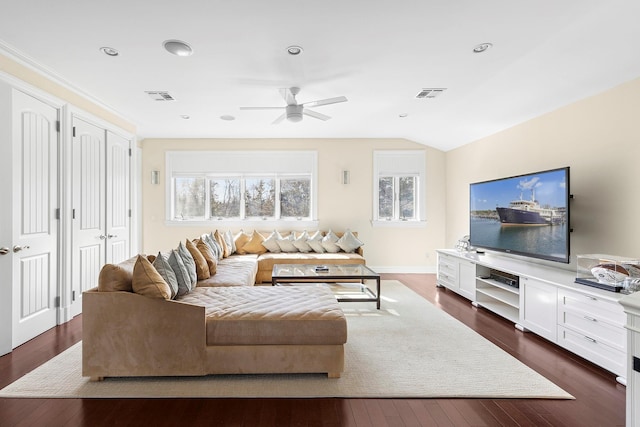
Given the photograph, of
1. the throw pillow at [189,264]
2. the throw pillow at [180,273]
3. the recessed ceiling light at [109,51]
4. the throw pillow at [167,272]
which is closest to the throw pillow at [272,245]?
the throw pillow at [189,264]

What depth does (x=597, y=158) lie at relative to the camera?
10.3 feet

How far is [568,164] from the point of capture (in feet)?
11.4

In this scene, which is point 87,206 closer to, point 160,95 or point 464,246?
point 160,95

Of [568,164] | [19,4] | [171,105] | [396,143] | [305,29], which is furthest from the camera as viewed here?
[396,143]

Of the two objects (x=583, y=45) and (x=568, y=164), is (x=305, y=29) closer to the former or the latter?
(x=583, y=45)

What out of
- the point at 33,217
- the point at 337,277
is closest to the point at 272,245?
the point at 337,277

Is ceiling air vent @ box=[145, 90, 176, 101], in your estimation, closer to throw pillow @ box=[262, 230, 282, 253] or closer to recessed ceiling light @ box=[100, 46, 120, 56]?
recessed ceiling light @ box=[100, 46, 120, 56]

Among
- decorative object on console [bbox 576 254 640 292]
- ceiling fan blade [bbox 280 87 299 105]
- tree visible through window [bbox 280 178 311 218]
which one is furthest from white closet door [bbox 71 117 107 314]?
decorative object on console [bbox 576 254 640 292]

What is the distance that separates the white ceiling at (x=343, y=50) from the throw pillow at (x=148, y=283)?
6.17 feet

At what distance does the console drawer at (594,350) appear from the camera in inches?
89.9

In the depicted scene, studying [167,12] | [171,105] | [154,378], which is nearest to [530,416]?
[154,378]

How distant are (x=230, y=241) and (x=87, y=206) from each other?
7.43ft

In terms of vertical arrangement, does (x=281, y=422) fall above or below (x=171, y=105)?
below

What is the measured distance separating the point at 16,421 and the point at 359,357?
2.26m
